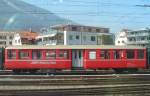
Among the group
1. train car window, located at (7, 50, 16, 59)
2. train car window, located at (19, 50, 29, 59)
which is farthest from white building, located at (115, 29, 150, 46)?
train car window, located at (7, 50, 16, 59)

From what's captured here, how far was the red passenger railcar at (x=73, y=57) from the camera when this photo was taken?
37.3 meters

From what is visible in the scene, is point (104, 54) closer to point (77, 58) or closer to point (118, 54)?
point (118, 54)

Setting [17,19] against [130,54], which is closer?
[130,54]

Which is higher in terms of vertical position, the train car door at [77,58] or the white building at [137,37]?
the white building at [137,37]

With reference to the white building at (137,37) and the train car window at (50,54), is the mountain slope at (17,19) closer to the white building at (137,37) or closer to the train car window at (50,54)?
the white building at (137,37)

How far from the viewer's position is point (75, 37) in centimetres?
9906

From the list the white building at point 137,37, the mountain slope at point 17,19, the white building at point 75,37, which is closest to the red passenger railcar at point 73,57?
the white building at point 75,37

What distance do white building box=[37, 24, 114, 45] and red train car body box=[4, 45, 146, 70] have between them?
5489 cm

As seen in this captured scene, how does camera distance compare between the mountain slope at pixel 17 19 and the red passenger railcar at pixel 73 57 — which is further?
the mountain slope at pixel 17 19

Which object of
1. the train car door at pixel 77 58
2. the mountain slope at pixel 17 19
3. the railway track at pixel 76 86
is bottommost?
the railway track at pixel 76 86

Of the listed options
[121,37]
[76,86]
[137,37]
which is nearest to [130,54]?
[76,86]

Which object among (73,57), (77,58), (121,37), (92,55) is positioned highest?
(121,37)

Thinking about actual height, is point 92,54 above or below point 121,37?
below

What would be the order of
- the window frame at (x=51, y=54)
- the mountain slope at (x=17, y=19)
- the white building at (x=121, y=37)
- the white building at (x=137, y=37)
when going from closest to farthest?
the window frame at (x=51, y=54) < the white building at (x=137, y=37) < the white building at (x=121, y=37) < the mountain slope at (x=17, y=19)
